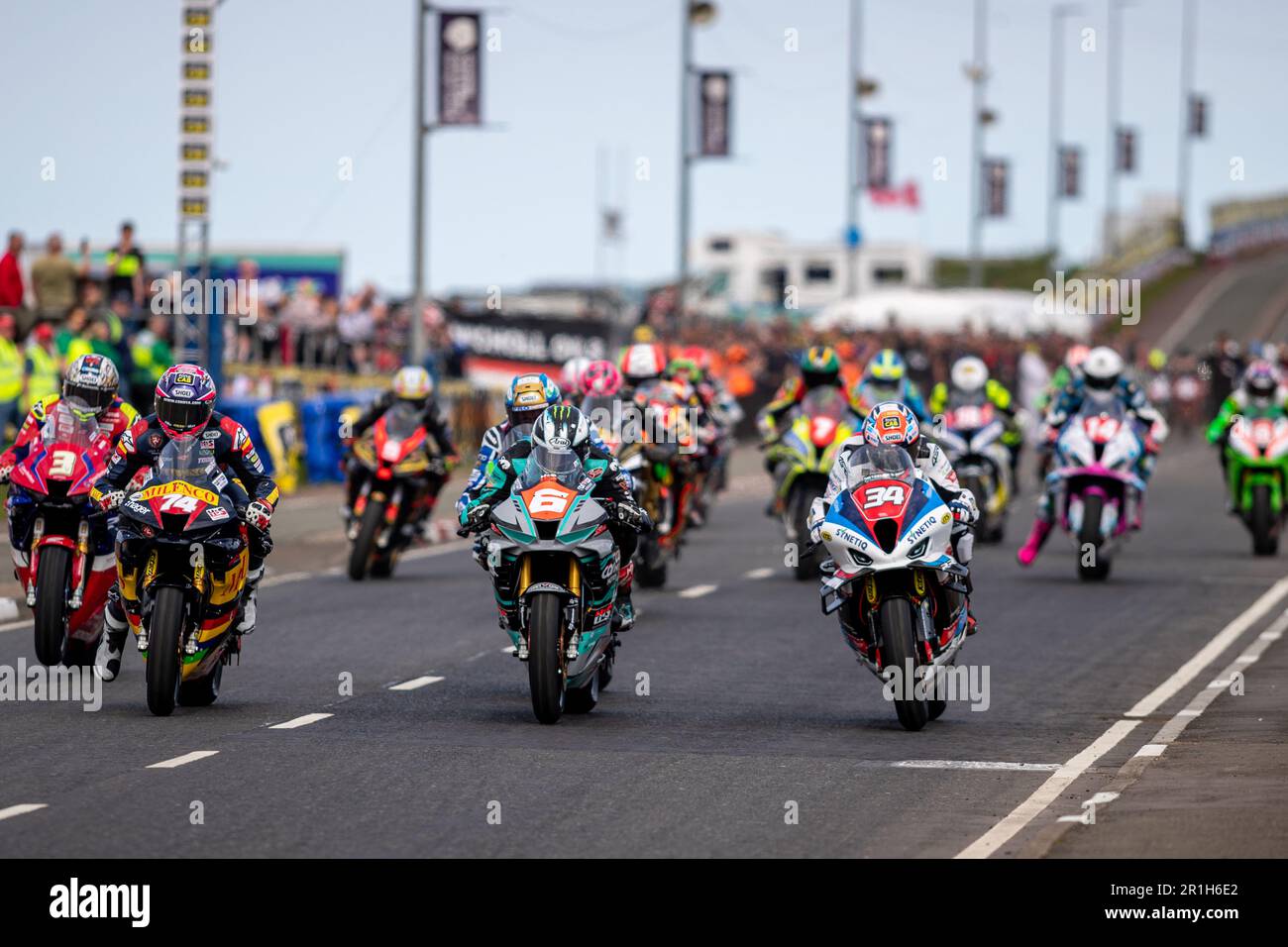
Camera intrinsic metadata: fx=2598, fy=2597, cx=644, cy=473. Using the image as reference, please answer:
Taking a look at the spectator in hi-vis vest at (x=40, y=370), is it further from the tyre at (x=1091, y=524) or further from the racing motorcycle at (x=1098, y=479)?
the tyre at (x=1091, y=524)

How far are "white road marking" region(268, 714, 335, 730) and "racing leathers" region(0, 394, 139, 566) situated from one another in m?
1.96

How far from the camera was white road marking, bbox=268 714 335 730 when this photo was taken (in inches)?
523

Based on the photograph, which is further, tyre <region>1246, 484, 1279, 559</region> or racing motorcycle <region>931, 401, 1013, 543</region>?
tyre <region>1246, 484, 1279, 559</region>

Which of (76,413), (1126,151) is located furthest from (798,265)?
(76,413)

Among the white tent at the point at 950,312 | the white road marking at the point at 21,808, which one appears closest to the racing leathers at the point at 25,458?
the white road marking at the point at 21,808

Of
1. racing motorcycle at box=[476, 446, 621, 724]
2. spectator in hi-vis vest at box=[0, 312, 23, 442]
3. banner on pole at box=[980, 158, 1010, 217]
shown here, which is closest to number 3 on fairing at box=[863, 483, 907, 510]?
racing motorcycle at box=[476, 446, 621, 724]

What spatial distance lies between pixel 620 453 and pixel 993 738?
710 cm

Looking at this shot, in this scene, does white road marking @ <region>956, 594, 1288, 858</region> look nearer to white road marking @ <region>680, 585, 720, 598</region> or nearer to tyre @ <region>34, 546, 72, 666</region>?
white road marking @ <region>680, 585, 720, 598</region>

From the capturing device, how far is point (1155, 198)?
5453 inches

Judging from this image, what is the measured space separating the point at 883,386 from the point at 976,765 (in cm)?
1093

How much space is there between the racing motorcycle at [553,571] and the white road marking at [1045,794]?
2612 mm

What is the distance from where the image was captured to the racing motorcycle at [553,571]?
13109 millimetres

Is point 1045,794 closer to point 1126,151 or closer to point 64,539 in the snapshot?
point 64,539
